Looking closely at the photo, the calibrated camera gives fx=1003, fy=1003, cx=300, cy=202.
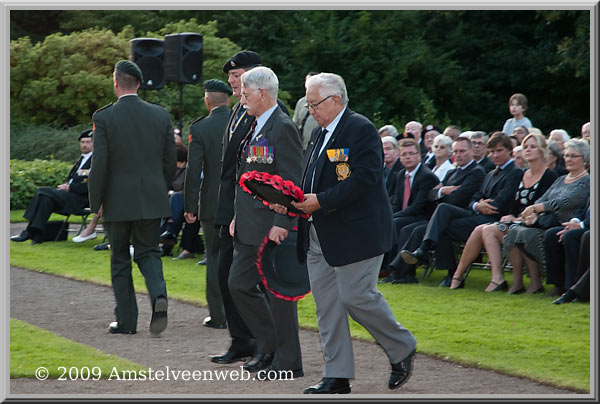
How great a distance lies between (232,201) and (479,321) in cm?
287

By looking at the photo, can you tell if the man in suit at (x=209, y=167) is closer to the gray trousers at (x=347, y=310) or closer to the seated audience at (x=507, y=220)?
the gray trousers at (x=347, y=310)

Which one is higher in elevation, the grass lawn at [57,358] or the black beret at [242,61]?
the black beret at [242,61]

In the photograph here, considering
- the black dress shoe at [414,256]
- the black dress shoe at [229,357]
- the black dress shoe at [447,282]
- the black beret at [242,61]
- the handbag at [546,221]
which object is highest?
the black beret at [242,61]

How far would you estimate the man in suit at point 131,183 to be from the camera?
27.2 feet

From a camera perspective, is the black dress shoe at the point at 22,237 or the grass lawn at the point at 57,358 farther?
the black dress shoe at the point at 22,237

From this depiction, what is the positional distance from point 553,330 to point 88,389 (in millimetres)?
4178

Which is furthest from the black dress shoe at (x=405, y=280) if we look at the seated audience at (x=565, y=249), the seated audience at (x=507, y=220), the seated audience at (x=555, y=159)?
the seated audience at (x=555, y=159)

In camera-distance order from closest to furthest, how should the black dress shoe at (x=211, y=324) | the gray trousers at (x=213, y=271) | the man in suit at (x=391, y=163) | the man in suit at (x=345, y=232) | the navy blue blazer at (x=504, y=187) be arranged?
the man in suit at (x=345, y=232), the gray trousers at (x=213, y=271), the black dress shoe at (x=211, y=324), the navy blue blazer at (x=504, y=187), the man in suit at (x=391, y=163)

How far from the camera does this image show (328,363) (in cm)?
636

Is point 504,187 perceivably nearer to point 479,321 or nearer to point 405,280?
point 405,280

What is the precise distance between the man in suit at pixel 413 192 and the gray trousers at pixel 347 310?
541cm

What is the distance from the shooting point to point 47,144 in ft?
86.9

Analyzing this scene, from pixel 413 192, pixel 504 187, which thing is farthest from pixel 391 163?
pixel 504 187

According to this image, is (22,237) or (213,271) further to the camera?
(22,237)
